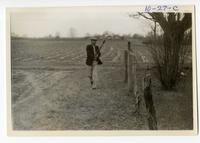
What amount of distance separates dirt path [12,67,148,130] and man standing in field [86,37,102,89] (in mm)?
14

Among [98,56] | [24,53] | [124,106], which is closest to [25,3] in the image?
[24,53]

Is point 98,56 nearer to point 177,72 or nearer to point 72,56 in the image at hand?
point 72,56

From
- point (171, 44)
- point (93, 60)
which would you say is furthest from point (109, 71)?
point (171, 44)

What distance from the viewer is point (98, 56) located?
0.70 meters

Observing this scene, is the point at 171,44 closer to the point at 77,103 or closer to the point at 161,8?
the point at 161,8

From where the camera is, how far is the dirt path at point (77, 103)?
0.71 meters

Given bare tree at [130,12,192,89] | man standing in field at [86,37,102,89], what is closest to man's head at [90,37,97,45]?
man standing in field at [86,37,102,89]

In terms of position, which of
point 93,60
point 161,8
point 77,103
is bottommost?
point 77,103

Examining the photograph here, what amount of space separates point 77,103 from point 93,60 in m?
0.12

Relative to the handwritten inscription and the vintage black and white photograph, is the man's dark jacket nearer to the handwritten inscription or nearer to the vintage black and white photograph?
the vintage black and white photograph

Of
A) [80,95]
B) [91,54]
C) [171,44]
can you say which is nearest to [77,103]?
[80,95]

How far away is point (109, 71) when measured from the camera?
70cm

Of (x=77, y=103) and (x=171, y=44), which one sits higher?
(x=171, y=44)

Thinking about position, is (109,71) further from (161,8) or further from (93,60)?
(161,8)
